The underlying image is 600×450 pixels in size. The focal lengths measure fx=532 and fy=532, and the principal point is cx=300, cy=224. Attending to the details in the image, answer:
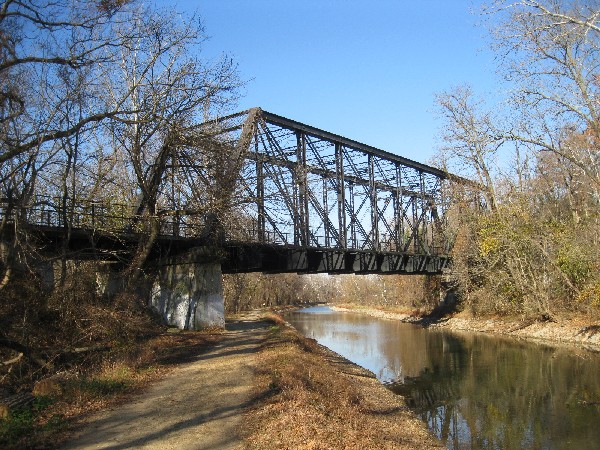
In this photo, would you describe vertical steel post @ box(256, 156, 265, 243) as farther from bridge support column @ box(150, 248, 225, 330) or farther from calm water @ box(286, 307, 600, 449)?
calm water @ box(286, 307, 600, 449)

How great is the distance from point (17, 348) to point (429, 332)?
37.4 m

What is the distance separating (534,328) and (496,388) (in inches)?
749

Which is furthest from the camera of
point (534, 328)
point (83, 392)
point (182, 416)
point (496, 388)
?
point (534, 328)

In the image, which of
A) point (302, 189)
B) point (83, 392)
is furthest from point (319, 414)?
point (302, 189)

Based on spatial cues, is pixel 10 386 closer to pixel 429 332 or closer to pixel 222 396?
pixel 222 396

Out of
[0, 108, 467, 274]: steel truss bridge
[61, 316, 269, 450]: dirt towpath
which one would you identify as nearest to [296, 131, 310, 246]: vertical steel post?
[0, 108, 467, 274]: steel truss bridge

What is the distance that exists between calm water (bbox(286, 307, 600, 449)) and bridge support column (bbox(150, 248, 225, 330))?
8.62 metres

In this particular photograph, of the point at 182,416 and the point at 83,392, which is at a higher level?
the point at 83,392

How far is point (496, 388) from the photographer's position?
20.7 meters

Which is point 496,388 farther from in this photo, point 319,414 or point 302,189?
point 302,189

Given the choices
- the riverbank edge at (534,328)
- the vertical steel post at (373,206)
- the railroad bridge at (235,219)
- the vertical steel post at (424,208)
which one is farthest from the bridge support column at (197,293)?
the vertical steel post at (424,208)

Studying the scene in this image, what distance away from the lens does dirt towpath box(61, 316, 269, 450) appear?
31.1ft

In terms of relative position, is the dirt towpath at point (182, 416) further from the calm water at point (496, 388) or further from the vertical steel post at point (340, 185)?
the vertical steel post at point (340, 185)

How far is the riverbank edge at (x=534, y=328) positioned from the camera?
3145 centimetres
